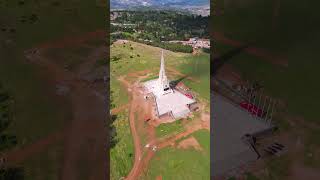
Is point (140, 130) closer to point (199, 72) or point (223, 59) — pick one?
point (199, 72)

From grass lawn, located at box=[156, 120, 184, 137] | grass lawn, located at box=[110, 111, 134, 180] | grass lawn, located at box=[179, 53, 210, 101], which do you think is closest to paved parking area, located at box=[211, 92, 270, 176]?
grass lawn, located at box=[179, 53, 210, 101]

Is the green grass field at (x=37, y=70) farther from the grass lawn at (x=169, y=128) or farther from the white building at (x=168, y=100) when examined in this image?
the white building at (x=168, y=100)

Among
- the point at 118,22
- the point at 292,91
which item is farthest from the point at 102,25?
the point at 292,91

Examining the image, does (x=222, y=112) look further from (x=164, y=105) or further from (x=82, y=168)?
(x=82, y=168)

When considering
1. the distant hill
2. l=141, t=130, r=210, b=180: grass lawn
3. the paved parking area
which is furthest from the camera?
the distant hill

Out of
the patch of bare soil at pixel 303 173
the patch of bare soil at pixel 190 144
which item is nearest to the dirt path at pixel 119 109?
the patch of bare soil at pixel 190 144

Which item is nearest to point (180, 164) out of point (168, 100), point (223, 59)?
point (168, 100)

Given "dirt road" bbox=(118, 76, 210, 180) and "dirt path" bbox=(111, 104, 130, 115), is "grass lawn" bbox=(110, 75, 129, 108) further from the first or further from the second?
"dirt road" bbox=(118, 76, 210, 180)

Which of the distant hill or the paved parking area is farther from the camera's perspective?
the distant hill
